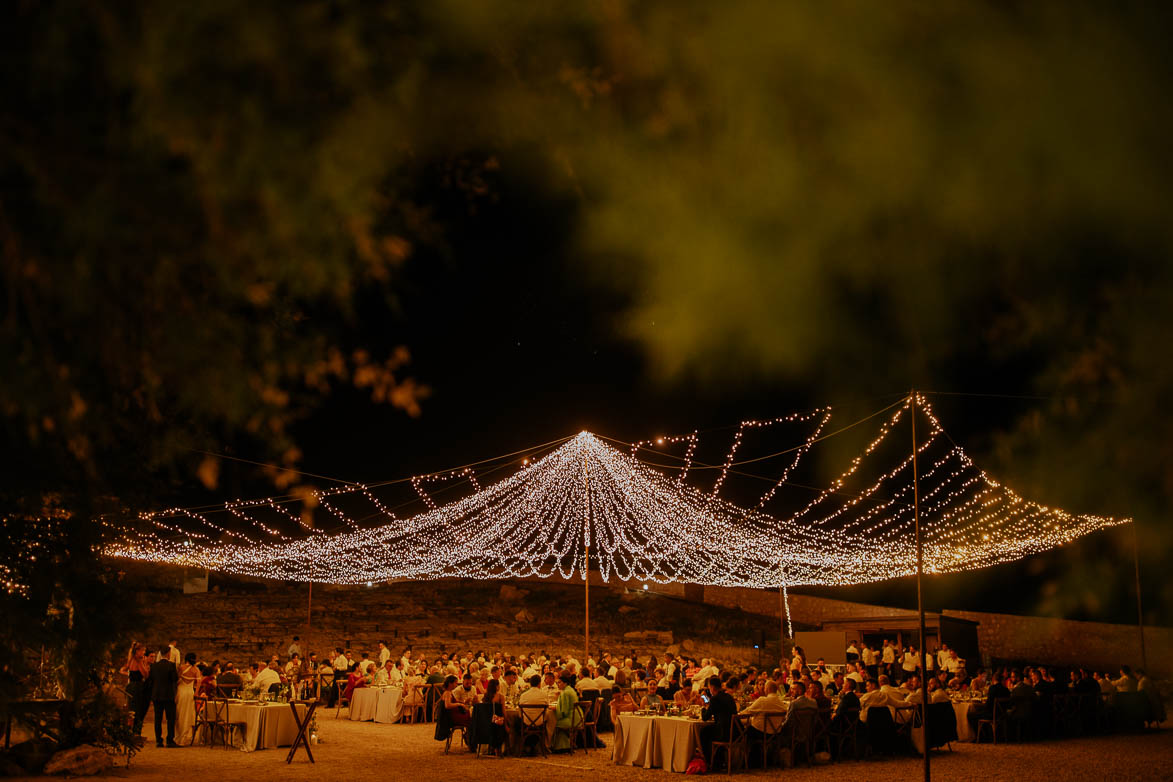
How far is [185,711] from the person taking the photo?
12.6 metres

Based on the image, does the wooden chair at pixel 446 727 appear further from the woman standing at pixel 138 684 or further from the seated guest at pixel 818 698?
the seated guest at pixel 818 698

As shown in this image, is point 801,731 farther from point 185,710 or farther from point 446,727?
point 185,710

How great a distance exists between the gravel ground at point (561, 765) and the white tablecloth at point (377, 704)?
2850 mm

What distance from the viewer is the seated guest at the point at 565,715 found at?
472 inches

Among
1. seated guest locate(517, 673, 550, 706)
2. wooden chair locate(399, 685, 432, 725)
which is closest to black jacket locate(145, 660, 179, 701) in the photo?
seated guest locate(517, 673, 550, 706)

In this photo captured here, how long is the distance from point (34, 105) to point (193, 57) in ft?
1.55

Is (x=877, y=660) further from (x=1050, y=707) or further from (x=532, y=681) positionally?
(x=532, y=681)

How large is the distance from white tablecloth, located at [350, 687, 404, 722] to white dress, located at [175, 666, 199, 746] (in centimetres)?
391

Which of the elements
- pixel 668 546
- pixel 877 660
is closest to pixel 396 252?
pixel 668 546

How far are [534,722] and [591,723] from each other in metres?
1.21

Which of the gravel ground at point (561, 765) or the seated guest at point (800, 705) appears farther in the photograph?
the seated guest at point (800, 705)

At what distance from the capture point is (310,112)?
7.68 feet

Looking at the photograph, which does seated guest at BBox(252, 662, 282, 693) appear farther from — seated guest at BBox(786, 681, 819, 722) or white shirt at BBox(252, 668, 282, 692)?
seated guest at BBox(786, 681, 819, 722)

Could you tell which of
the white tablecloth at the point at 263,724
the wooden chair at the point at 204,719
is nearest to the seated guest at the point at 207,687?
the wooden chair at the point at 204,719
